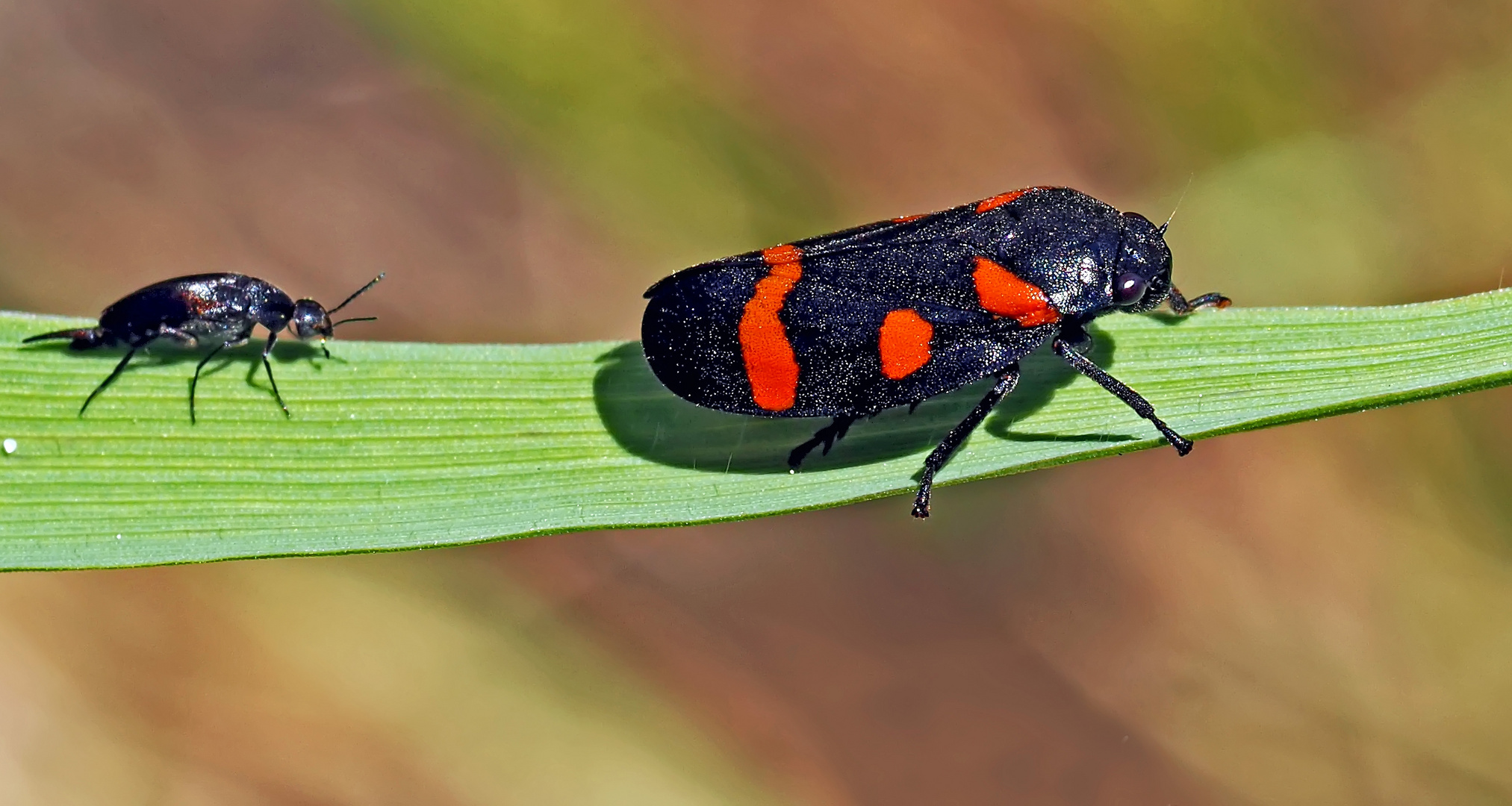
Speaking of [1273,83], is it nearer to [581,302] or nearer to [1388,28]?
[1388,28]

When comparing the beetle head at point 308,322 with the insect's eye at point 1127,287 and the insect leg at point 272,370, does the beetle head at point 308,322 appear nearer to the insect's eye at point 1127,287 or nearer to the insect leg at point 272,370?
the insect leg at point 272,370

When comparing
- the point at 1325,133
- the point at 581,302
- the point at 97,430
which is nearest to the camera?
the point at 97,430

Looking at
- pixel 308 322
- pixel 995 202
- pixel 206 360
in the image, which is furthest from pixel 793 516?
pixel 206 360

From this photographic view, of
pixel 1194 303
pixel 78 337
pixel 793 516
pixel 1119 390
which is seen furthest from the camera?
pixel 793 516

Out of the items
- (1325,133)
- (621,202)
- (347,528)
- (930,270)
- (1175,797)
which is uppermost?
(1325,133)

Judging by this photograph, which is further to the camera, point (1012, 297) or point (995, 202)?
point (995, 202)

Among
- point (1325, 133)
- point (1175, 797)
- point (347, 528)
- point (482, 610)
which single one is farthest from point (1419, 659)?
point (347, 528)

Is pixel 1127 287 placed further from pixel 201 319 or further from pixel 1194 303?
pixel 201 319

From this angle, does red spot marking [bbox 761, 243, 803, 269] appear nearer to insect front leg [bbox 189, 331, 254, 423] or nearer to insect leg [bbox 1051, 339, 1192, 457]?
insect leg [bbox 1051, 339, 1192, 457]
